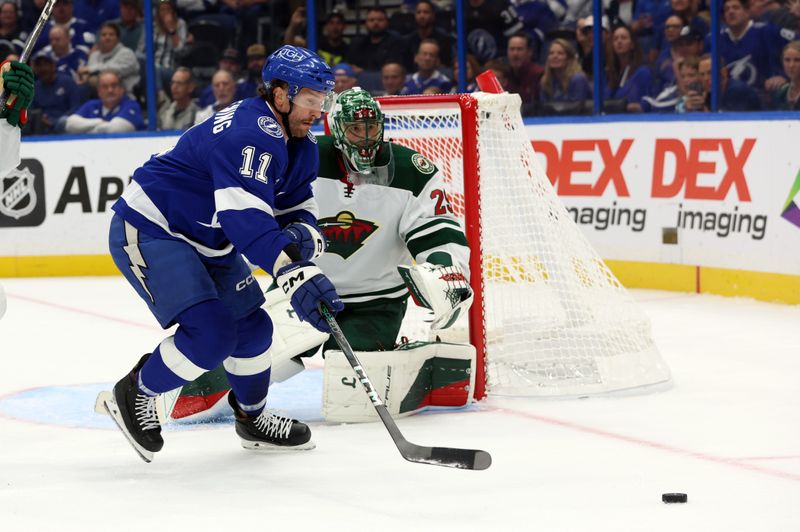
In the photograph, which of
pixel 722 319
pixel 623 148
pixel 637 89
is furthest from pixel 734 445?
pixel 637 89

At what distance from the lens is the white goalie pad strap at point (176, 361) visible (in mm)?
3260

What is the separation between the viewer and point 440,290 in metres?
3.66

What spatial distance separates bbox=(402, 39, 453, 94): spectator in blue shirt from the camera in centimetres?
780

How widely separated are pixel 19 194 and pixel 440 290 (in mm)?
4595

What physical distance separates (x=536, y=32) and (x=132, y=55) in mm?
2409

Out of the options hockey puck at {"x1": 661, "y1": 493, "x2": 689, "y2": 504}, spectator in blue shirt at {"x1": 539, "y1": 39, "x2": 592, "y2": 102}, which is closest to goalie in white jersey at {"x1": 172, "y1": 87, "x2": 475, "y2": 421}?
hockey puck at {"x1": 661, "y1": 493, "x2": 689, "y2": 504}

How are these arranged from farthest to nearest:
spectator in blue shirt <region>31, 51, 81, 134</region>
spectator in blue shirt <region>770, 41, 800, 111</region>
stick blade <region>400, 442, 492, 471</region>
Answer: spectator in blue shirt <region>31, 51, 81, 134</region> → spectator in blue shirt <region>770, 41, 800, 111</region> → stick blade <region>400, 442, 492, 471</region>

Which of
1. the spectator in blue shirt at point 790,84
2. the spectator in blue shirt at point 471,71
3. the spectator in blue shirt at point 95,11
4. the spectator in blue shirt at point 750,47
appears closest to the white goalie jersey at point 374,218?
the spectator in blue shirt at point 790,84

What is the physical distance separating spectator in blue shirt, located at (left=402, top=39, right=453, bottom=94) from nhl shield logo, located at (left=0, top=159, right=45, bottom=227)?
84.6 inches

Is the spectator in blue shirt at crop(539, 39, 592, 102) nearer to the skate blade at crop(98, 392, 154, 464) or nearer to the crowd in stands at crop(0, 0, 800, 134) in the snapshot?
the crowd in stands at crop(0, 0, 800, 134)

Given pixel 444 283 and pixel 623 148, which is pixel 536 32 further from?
pixel 444 283

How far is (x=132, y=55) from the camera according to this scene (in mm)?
8047

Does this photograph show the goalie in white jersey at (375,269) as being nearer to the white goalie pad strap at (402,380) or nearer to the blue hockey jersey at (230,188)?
the white goalie pad strap at (402,380)

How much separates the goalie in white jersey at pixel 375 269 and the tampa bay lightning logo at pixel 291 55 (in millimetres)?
586
